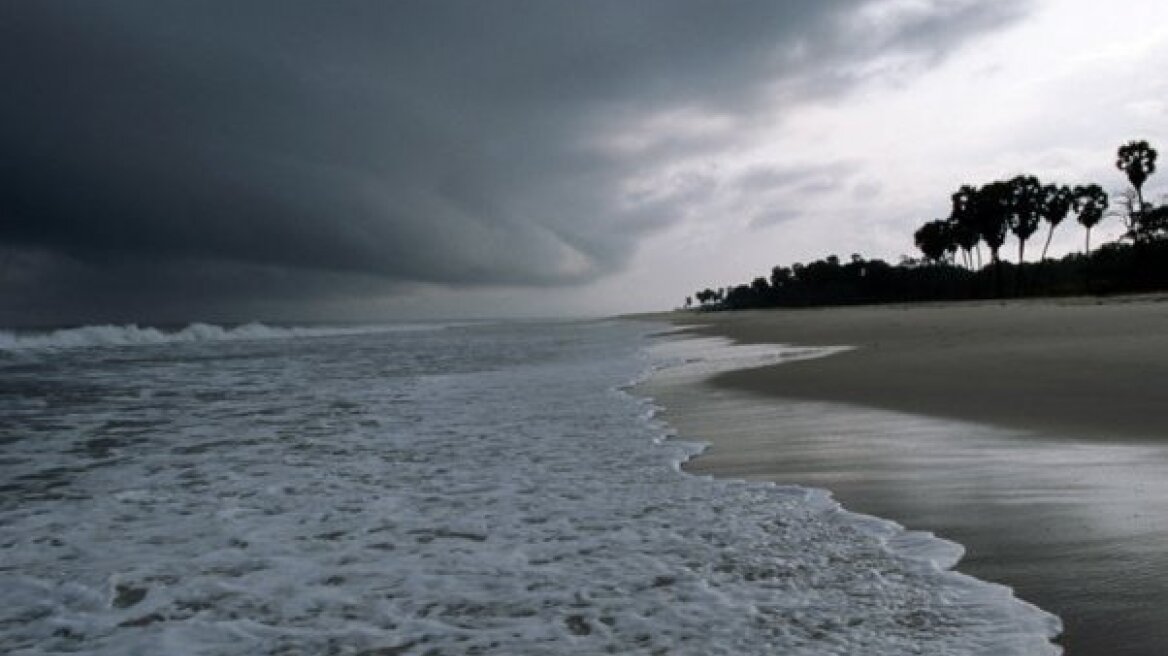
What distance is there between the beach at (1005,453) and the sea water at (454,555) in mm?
285

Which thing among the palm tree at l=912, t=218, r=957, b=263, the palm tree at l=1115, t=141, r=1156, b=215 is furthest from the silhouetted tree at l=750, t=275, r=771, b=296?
the palm tree at l=1115, t=141, r=1156, b=215

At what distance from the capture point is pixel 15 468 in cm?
818

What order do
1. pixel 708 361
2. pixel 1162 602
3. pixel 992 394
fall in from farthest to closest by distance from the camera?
pixel 708 361
pixel 992 394
pixel 1162 602

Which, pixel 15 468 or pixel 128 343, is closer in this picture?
pixel 15 468

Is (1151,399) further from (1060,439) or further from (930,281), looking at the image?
(930,281)

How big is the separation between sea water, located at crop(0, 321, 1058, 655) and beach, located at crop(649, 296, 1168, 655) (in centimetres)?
28

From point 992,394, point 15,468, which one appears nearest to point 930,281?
point 992,394

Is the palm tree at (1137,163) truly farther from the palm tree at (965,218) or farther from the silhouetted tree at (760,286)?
the silhouetted tree at (760,286)

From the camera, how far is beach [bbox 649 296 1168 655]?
378 centimetres

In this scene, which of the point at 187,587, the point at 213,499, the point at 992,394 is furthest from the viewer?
the point at 992,394

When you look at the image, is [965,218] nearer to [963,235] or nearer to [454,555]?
[963,235]

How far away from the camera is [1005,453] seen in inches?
269

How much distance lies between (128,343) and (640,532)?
2236 inches

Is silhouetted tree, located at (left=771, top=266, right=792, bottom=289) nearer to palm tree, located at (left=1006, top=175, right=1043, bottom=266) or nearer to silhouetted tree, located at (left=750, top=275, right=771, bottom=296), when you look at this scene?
silhouetted tree, located at (left=750, top=275, right=771, bottom=296)
